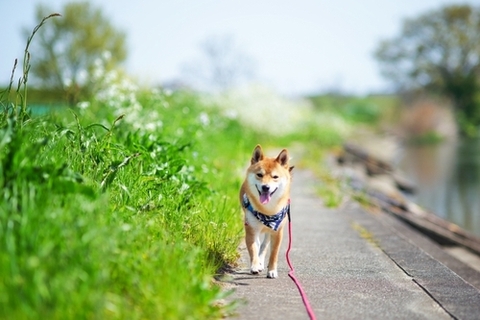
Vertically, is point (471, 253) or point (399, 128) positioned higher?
point (399, 128)

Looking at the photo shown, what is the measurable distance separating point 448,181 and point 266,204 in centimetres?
1705

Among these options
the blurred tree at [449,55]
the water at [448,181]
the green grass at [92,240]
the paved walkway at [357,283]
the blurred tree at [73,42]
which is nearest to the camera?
the green grass at [92,240]

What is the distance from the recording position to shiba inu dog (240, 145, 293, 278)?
17.8 ft

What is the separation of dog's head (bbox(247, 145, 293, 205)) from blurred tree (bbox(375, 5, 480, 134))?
155ft

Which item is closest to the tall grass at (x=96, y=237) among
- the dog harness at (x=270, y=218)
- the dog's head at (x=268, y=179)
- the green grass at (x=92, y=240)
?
the green grass at (x=92, y=240)

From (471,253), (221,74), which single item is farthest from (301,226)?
(221,74)

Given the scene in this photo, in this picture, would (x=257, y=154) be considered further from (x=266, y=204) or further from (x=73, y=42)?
(x=73, y=42)

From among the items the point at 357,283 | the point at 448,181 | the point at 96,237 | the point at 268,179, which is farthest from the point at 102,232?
the point at 448,181

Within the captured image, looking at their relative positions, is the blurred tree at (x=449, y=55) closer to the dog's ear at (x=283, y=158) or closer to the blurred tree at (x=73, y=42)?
the blurred tree at (x=73, y=42)

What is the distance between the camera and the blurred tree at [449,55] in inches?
2051

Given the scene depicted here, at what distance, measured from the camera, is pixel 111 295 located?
3.71m

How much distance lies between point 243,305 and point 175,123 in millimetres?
7318

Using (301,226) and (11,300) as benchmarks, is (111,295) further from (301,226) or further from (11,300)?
(301,226)

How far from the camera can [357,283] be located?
549 cm
